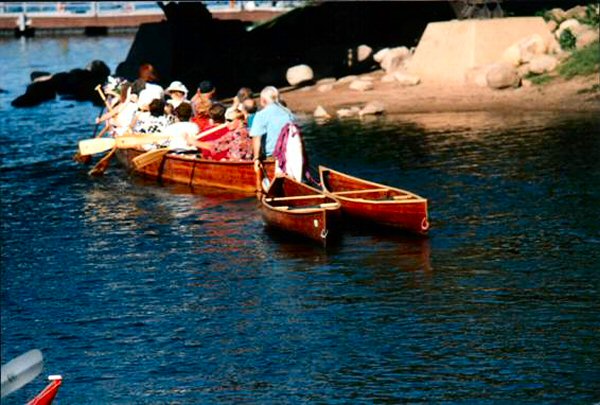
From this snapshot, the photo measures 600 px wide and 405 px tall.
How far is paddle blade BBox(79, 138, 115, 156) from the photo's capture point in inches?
1276

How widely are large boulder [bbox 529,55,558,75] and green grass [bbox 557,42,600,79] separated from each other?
245 mm

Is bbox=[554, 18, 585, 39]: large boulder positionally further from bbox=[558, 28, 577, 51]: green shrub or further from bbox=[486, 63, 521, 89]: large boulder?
bbox=[486, 63, 521, 89]: large boulder

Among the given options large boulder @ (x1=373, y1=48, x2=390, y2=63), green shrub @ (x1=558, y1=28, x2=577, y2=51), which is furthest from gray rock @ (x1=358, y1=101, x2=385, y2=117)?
large boulder @ (x1=373, y1=48, x2=390, y2=63)

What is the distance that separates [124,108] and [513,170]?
8.71 meters

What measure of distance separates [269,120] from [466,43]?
67.4 feet

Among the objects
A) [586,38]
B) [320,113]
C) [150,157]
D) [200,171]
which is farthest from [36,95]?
[200,171]

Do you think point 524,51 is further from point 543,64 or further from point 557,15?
point 557,15

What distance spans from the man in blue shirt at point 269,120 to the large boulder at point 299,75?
981 inches

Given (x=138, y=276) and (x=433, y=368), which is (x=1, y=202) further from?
(x=433, y=368)

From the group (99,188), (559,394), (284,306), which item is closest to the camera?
(559,394)

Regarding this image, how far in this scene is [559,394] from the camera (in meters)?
16.1

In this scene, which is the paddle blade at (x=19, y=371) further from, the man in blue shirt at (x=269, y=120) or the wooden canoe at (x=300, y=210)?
the man in blue shirt at (x=269, y=120)

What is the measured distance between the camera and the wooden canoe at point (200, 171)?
28922mm

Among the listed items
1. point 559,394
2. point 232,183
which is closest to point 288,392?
point 559,394
